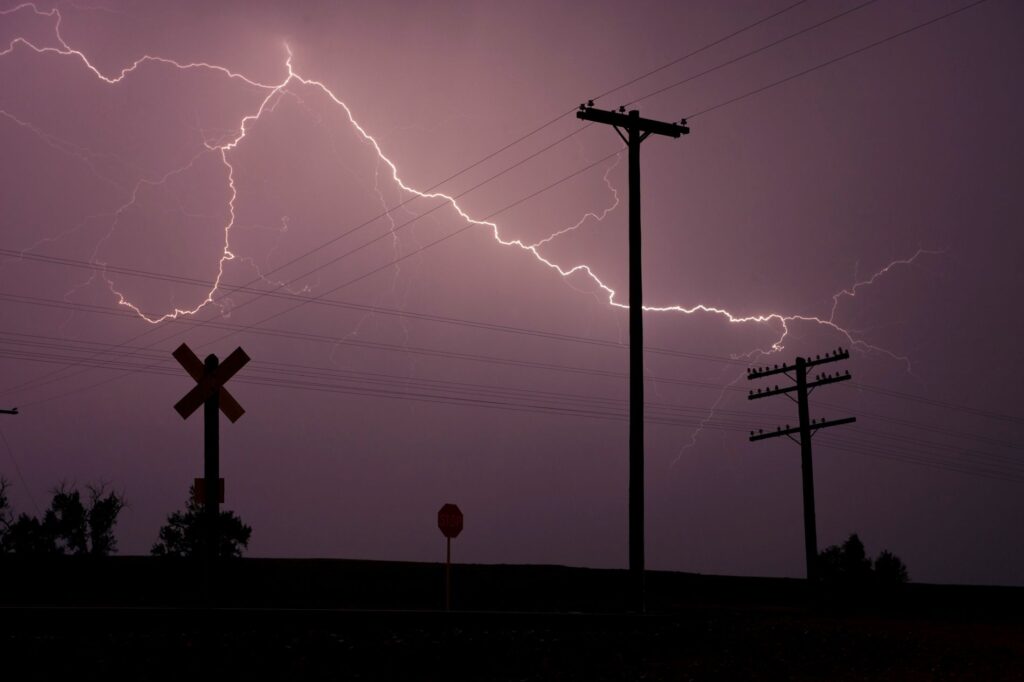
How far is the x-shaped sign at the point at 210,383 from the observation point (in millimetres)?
12219

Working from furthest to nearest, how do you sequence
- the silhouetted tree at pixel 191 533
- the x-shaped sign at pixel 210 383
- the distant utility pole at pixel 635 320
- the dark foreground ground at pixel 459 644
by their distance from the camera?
the silhouetted tree at pixel 191 533 → the distant utility pole at pixel 635 320 → the x-shaped sign at pixel 210 383 → the dark foreground ground at pixel 459 644

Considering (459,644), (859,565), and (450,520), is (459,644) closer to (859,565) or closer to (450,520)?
(450,520)

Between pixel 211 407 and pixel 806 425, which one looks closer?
pixel 211 407

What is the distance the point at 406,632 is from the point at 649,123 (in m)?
12.9

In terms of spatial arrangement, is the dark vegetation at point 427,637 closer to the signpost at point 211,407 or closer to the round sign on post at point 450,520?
the signpost at point 211,407

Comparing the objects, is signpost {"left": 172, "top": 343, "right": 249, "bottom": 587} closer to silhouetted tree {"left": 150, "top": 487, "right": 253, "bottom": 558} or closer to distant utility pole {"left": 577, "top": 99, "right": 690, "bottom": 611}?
distant utility pole {"left": 577, "top": 99, "right": 690, "bottom": 611}

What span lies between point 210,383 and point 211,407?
0.27 meters

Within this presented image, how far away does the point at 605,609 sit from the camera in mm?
23734

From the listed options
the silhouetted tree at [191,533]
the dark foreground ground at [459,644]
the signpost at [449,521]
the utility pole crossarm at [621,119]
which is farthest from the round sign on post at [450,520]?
the silhouetted tree at [191,533]

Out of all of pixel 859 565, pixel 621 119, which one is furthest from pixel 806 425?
pixel 859 565

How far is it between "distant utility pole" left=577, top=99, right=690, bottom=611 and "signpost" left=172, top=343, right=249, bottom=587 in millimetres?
9026

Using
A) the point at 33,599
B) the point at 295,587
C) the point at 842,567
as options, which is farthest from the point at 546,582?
the point at 842,567

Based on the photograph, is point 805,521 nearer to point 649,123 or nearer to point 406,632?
point 649,123

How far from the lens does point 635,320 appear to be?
67.4ft
